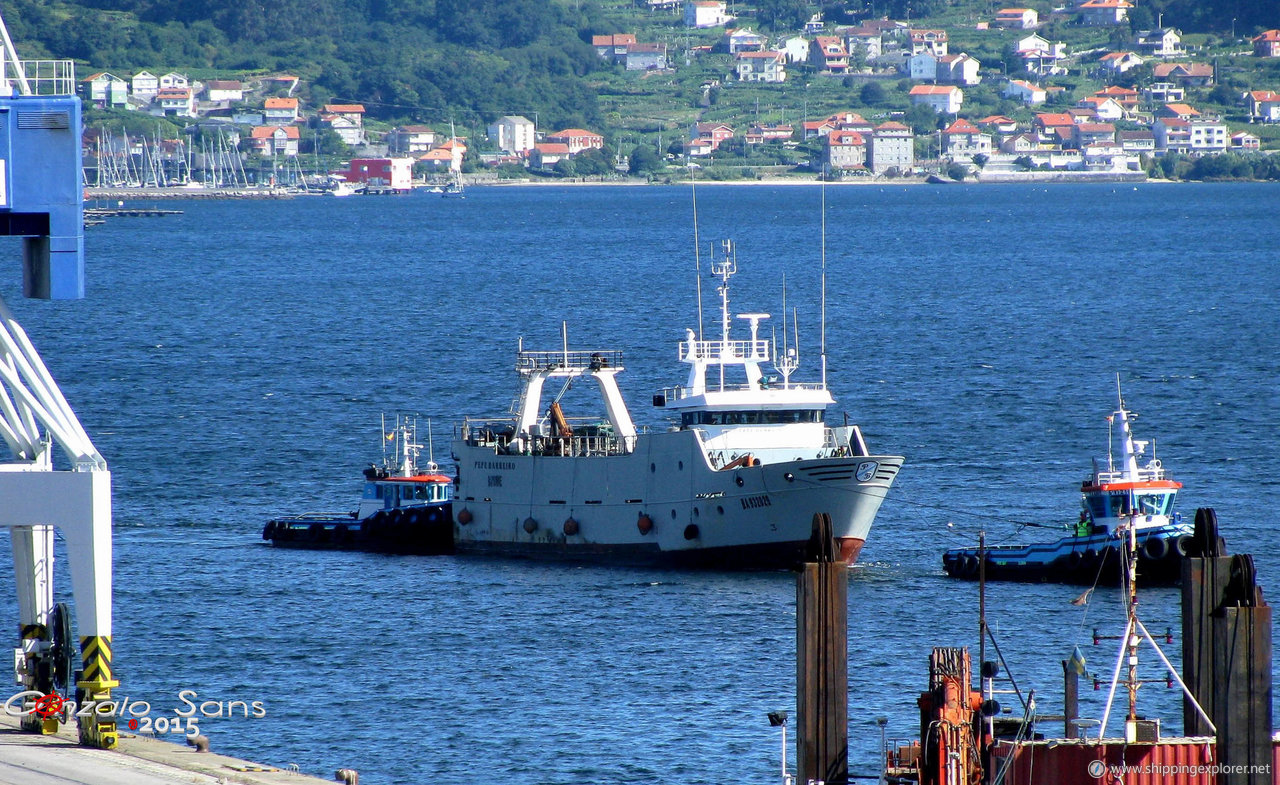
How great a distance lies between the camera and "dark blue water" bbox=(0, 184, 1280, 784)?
37.0m

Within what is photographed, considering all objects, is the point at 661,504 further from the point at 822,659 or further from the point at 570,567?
the point at 822,659

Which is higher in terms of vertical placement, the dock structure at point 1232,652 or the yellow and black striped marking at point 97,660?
the dock structure at point 1232,652

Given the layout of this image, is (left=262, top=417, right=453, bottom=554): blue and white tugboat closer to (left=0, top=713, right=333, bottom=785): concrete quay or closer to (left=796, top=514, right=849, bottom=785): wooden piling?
(left=0, top=713, right=333, bottom=785): concrete quay

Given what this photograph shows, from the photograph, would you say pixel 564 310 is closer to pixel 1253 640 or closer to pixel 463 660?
pixel 463 660

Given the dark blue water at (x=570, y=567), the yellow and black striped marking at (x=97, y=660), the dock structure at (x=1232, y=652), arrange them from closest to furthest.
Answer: the dock structure at (x=1232, y=652)
the yellow and black striped marking at (x=97, y=660)
the dark blue water at (x=570, y=567)

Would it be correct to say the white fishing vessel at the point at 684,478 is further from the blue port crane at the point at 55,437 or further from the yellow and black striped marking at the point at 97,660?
the yellow and black striped marking at the point at 97,660

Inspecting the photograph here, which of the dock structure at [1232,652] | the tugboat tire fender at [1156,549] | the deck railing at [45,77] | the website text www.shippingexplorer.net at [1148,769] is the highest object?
the deck railing at [45,77]

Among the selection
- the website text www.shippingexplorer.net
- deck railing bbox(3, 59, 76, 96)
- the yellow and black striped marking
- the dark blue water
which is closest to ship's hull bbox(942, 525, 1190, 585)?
the dark blue water

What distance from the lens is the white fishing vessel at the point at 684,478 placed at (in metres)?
50.5

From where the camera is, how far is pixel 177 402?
294 feet

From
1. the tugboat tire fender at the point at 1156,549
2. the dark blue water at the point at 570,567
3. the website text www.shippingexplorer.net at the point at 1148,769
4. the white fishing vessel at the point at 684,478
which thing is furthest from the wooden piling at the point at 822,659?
the white fishing vessel at the point at 684,478

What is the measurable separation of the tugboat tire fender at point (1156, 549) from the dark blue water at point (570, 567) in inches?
35.5

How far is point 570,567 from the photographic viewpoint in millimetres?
53125

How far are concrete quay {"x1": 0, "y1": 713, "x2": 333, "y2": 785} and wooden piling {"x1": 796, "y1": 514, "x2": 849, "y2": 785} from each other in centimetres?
634
